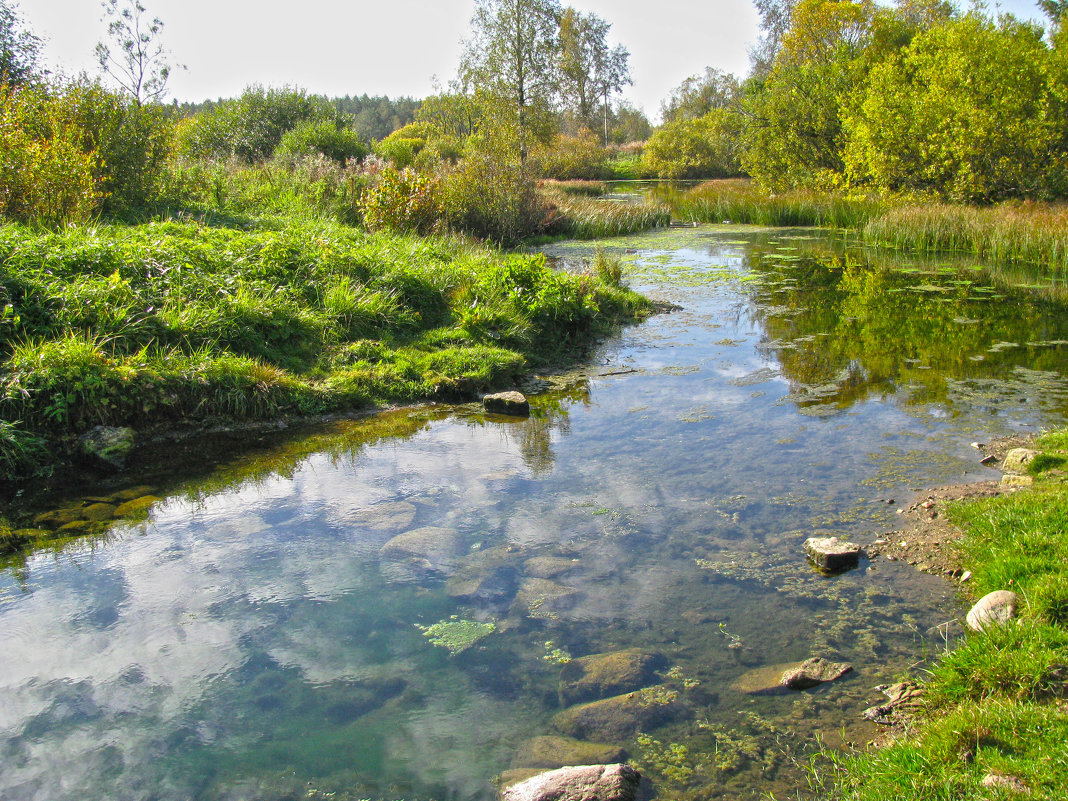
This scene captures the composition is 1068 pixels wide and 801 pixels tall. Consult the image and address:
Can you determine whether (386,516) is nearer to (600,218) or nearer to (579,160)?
(600,218)

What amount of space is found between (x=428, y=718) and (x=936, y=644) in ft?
8.03

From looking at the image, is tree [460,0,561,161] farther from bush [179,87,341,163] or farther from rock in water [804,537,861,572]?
rock in water [804,537,861,572]

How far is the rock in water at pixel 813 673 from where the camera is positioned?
3.05 m

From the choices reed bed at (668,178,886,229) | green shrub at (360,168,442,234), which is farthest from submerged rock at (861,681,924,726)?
reed bed at (668,178,886,229)

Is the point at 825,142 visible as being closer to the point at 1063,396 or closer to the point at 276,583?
the point at 1063,396

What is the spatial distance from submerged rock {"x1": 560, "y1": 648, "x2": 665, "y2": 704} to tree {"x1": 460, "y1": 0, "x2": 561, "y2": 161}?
2504 cm

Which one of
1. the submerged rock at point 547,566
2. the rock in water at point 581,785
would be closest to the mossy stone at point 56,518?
the submerged rock at point 547,566

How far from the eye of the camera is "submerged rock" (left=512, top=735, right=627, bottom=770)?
8.80 ft

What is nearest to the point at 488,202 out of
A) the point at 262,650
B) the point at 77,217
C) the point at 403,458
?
the point at 77,217

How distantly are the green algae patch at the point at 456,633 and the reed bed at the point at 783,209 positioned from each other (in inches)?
748

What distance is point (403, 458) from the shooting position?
593 cm

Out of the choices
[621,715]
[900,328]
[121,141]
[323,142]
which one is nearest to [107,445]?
[621,715]

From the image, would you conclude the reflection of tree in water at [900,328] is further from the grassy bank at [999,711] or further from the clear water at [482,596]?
the grassy bank at [999,711]

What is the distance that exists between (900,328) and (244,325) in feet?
29.5
